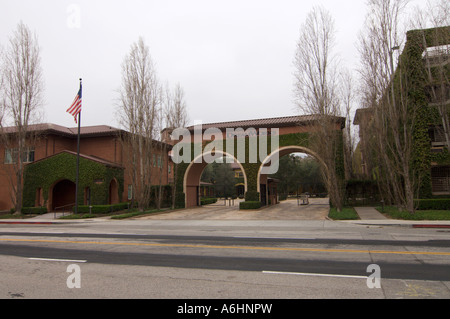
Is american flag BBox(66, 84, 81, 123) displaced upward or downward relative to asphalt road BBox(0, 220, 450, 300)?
upward

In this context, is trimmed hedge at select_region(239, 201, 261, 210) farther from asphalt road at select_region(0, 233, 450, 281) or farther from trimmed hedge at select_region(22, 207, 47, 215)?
trimmed hedge at select_region(22, 207, 47, 215)

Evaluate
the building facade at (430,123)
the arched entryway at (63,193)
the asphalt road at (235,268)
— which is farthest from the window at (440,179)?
the arched entryway at (63,193)

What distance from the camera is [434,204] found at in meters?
19.7

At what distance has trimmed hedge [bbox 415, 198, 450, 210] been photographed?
19484 millimetres

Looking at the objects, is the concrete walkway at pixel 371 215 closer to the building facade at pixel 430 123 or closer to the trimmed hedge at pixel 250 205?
the building facade at pixel 430 123

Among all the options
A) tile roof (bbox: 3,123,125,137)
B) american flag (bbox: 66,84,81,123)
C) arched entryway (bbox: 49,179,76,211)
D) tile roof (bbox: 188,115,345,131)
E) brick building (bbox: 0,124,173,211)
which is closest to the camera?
american flag (bbox: 66,84,81,123)

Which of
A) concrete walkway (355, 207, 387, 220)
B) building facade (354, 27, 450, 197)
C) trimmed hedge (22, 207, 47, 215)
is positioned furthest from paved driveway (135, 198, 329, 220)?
trimmed hedge (22, 207, 47, 215)

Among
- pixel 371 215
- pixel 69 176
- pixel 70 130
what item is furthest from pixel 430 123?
pixel 70 130

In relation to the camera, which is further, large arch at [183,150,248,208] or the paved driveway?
large arch at [183,150,248,208]

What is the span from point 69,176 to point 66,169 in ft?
2.35

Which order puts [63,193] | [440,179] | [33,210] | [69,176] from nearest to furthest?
[440,179] → [33,210] → [69,176] → [63,193]

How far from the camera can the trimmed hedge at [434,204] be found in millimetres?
19484

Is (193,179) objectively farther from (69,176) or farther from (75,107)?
(75,107)

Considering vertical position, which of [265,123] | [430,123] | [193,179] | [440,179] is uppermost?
[265,123]
